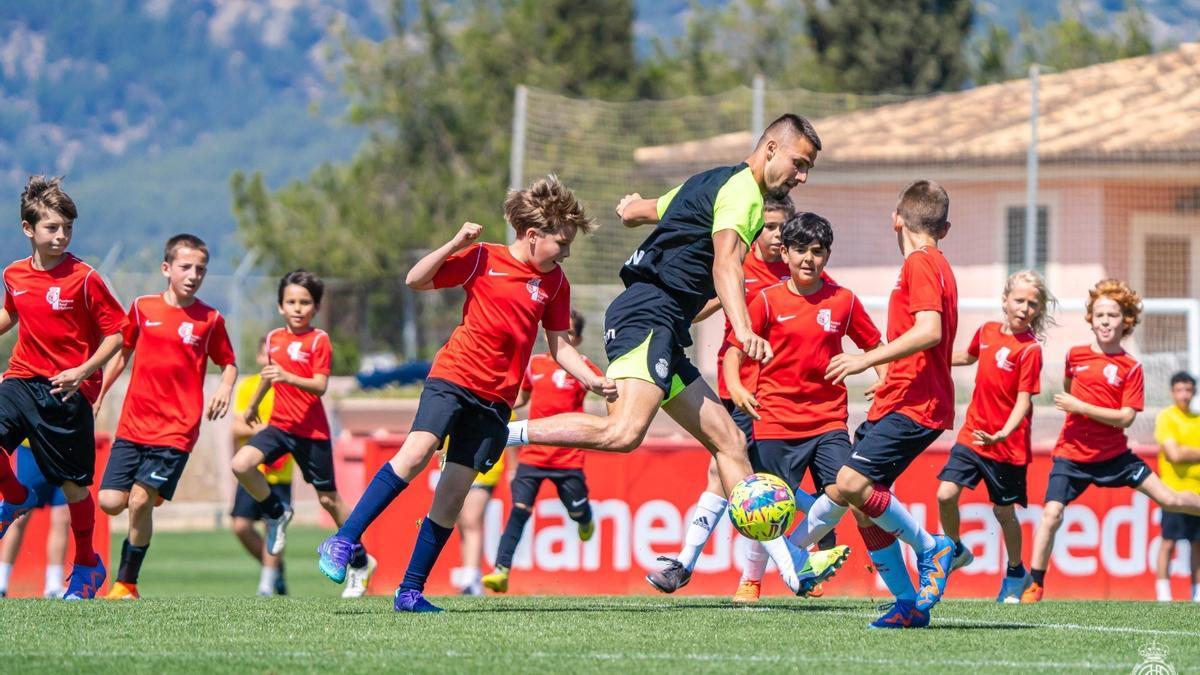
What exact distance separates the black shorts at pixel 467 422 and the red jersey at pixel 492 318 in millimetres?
45

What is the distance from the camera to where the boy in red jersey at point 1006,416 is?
34.8 feet

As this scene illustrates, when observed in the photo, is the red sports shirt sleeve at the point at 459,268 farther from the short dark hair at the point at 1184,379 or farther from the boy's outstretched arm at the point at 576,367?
the short dark hair at the point at 1184,379

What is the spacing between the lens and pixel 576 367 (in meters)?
8.22

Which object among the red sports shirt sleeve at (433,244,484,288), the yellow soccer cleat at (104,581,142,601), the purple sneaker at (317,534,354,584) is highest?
the red sports shirt sleeve at (433,244,484,288)

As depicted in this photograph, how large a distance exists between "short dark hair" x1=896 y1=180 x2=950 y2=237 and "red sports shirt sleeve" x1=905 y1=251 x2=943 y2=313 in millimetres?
295

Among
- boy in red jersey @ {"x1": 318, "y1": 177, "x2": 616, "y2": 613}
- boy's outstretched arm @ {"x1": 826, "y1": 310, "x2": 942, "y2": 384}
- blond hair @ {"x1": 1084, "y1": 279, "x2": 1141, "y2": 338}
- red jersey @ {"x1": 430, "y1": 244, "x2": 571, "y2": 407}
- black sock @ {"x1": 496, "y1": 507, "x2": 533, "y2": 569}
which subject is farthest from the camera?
black sock @ {"x1": 496, "y1": 507, "x2": 533, "y2": 569}

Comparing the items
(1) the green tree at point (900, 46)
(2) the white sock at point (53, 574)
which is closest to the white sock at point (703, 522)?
(2) the white sock at point (53, 574)

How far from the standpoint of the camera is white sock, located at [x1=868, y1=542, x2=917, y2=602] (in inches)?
298

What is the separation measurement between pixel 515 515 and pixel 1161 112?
14769mm

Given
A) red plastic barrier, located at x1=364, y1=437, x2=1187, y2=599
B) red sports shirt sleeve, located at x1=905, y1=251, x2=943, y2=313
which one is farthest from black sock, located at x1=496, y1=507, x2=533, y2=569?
red sports shirt sleeve, located at x1=905, y1=251, x2=943, y2=313

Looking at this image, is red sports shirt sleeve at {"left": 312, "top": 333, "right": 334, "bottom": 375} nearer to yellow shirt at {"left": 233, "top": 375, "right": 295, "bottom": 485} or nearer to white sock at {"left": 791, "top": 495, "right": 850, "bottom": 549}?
yellow shirt at {"left": 233, "top": 375, "right": 295, "bottom": 485}

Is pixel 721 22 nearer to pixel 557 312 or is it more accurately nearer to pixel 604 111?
pixel 604 111

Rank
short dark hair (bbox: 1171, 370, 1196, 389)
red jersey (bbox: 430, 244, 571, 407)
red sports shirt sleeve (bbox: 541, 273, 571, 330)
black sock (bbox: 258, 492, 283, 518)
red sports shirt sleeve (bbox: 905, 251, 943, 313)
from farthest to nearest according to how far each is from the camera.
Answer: short dark hair (bbox: 1171, 370, 1196, 389) < black sock (bbox: 258, 492, 283, 518) < red sports shirt sleeve (bbox: 541, 273, 571, 330) < red jersey (bbox: 430, 244, 571, 407) < red sports shirt sleeve (bbox: 905, 251, 943, 313)

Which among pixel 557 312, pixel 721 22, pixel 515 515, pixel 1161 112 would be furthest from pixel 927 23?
pixel 557 312
